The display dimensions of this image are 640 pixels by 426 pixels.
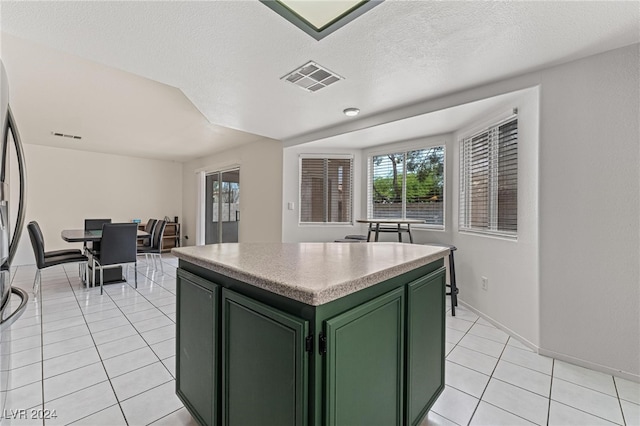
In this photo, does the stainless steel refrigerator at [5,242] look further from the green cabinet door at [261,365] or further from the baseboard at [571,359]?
the baseboard at [571,359]

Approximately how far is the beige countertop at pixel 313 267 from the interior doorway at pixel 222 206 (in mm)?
4588

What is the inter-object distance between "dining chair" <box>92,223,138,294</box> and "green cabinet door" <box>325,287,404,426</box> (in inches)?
160

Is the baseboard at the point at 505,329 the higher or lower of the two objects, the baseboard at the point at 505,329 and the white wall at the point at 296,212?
the lower

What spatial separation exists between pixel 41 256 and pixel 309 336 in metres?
4.33

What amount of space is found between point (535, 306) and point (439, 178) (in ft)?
6.20

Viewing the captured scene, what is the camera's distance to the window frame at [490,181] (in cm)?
265

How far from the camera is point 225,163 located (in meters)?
6.14

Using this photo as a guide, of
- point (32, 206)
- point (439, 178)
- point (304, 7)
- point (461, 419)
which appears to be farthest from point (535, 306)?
point (32, 206)

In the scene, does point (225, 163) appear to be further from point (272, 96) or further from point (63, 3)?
point (63, 3)

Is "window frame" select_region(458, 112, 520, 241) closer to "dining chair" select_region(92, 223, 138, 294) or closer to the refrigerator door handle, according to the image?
the refrigerator door handle

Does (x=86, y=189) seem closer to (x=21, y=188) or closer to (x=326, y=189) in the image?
(x=326, y=189)

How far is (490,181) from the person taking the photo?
2.97 m

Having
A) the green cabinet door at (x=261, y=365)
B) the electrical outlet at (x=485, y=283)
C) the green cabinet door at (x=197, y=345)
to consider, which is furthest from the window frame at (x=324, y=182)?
the green cabinet door at (x=261, y=365)

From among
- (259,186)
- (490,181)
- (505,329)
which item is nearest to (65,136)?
(259,186)
